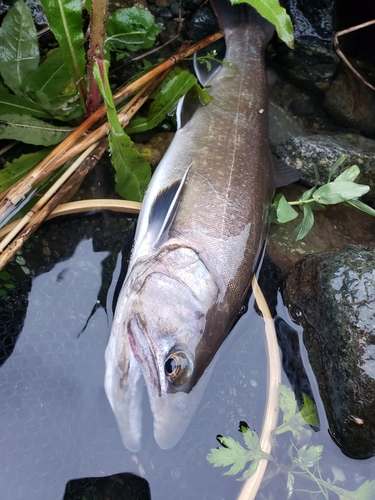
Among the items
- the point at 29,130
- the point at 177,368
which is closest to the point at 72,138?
the point at 29,130

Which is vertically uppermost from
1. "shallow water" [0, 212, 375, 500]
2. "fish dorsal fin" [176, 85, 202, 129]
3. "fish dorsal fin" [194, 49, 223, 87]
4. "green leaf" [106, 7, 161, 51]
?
"green leaf" [106, 7, 161, 51]

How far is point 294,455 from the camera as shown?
252 centimetres

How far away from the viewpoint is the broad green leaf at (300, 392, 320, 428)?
8.39ft

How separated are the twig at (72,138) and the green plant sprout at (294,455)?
1.76 metres

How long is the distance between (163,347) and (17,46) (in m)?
2.05

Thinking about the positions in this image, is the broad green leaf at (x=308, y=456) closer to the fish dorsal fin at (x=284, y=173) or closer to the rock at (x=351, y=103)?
the fish dorsal fin at (x=284, y=173)

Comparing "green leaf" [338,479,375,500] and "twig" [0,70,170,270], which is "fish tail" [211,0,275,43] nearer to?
"twig" [0,70,170,270]

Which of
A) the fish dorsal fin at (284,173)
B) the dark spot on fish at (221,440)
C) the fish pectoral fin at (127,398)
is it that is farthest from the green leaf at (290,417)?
the fish dorsal fin at (284,173)

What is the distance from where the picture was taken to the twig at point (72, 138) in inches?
99.3

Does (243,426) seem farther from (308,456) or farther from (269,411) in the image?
(308,456)

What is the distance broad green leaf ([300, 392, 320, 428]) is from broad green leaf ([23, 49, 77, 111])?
2410 millimetres

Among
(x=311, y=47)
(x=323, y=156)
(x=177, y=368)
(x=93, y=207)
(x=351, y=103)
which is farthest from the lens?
(x=351, y=103)

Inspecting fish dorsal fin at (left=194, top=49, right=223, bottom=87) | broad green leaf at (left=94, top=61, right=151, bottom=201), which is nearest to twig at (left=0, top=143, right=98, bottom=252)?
broad green leaf at (left=94, top=61, right=151, bottom=201)

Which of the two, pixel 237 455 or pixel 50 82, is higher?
pixel 50 82
